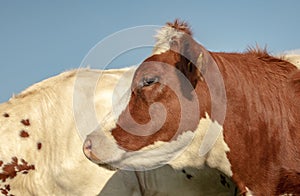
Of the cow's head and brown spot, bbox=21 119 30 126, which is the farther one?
brown spot, bbox=21 119 30 126

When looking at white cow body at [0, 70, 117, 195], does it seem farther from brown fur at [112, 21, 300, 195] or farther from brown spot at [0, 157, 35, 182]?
brown fur at [112, 21, 300, 195]

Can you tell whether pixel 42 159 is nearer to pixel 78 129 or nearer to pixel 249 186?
pixel 78 129

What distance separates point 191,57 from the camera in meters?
6.73

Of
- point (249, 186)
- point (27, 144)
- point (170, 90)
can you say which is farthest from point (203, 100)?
point (27, 144)

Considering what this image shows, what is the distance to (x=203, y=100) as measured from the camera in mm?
6922

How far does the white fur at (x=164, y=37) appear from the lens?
6.99 metres

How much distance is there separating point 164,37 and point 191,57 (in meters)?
0.50

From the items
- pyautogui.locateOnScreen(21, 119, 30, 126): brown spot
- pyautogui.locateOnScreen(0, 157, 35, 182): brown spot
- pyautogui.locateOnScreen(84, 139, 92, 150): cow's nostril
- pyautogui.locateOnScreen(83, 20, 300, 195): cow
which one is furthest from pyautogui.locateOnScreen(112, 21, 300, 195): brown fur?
pyautogui.locateOnScreen(21, 119, 30, 126): brown spot

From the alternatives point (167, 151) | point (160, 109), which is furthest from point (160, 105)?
point (167, 151)

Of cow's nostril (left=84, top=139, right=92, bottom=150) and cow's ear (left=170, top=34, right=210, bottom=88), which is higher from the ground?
cow's ear (left=170, top=34, right=210, bottom=88)

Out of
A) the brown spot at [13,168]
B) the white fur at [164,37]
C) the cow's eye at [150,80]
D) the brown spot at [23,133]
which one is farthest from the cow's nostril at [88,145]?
the brown spot at [23,133]

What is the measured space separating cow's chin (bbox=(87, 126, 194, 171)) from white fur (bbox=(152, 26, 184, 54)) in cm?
95

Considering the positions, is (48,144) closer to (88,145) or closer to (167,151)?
(88,145)

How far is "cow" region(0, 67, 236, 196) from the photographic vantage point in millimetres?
8547
